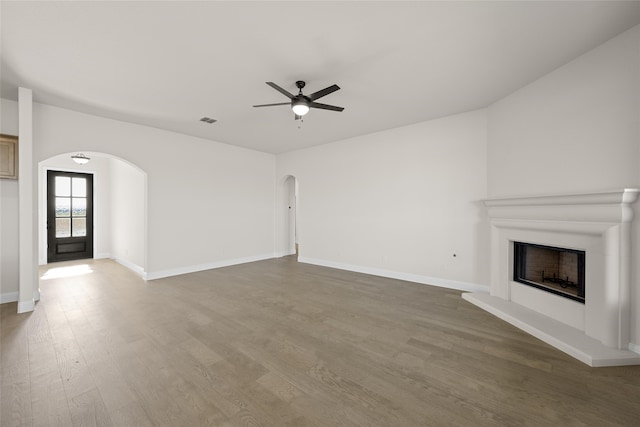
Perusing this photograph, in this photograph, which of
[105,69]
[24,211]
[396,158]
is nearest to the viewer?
[105,69]

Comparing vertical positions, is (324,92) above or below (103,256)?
above

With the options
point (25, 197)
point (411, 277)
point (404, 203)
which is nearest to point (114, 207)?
point (25, 197)

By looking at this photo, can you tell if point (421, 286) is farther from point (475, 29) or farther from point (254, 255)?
point (254, 255)

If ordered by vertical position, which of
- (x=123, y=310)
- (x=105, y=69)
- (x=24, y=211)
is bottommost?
(x=123, y=310)

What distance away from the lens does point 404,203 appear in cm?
498

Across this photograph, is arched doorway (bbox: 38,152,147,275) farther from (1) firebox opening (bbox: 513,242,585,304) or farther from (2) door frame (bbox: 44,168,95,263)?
(1) firebox opening (bbox: 513,242,585,304)

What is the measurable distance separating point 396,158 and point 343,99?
1.88 metres

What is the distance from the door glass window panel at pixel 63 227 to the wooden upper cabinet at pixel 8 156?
3.87 meters

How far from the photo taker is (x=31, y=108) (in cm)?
351

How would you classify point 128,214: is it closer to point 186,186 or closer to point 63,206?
point 186,186

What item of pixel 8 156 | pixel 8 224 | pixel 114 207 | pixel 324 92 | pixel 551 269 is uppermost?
pixel 324 92

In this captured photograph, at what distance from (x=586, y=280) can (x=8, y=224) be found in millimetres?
7543

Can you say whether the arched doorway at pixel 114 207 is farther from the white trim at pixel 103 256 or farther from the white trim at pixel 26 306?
the white trim at pixel 26 306

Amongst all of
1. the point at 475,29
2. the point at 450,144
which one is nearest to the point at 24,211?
the point at 475,29
